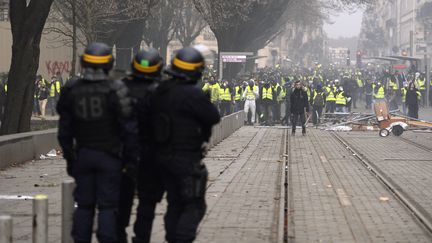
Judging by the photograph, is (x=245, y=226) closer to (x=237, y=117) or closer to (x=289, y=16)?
(x=237, y=117)

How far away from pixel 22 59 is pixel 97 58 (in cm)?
1397

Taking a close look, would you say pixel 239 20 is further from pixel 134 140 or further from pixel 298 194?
pixel 134 140

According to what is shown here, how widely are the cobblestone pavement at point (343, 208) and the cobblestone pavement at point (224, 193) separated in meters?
0.33

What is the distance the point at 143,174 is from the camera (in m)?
8.16

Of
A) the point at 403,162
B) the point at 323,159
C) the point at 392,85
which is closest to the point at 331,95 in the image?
the point at 392,85

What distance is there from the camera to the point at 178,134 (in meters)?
7.86

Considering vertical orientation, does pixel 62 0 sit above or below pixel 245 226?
above

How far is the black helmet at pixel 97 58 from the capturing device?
26.2 ft

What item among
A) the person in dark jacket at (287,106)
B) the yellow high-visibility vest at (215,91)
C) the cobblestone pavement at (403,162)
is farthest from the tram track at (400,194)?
the person in dark jacket at (287,106)

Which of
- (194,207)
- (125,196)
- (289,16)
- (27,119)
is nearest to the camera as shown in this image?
(194,207)

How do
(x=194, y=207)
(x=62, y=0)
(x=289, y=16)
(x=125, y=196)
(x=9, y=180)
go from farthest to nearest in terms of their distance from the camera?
1. (x=289, y=16)
2. (x=62, y=0)
3. (x=9, y=180)
4. (x=125, y=196)
5. (x=194, y=207)

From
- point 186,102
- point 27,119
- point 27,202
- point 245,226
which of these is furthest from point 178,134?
point 27,119

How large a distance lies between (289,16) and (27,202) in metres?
60.7

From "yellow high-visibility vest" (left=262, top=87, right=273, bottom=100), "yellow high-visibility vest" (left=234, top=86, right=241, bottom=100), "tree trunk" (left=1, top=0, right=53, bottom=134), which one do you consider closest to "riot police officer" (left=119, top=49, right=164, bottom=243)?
"tree trunk" (left=1, top=0, right=53, bottom=134)
